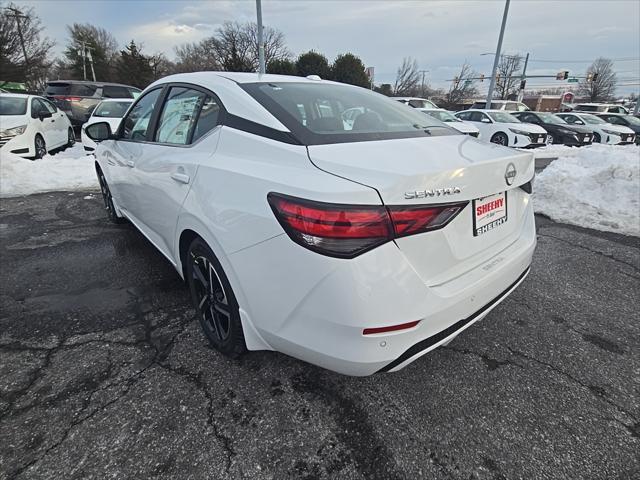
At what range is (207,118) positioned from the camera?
7.34 feet

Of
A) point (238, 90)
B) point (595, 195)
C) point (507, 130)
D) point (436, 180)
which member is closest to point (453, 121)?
point (507, 130)

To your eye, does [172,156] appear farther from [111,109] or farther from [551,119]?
[551,119]

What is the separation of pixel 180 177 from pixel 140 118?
1.46m

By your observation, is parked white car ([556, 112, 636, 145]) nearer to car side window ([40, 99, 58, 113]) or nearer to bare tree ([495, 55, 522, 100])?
car side window ([40, 99, 58, 113])

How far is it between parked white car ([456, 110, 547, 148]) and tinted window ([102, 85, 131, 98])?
14517mm

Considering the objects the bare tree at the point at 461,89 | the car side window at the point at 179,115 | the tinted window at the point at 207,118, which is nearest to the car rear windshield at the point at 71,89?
the car side window at the point at 179,115

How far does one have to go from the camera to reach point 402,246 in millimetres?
1465

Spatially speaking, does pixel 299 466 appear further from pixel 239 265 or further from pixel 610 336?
pixel 610 336

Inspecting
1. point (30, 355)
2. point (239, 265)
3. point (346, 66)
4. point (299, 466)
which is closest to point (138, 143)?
point (30, 355)

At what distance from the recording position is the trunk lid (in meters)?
1.47

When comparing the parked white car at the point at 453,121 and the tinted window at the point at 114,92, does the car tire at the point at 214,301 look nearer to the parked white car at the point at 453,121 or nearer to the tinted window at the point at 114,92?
the parked white car at the point at 453,121

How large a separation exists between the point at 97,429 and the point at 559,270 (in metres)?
3.99

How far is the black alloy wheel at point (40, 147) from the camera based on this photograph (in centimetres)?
831

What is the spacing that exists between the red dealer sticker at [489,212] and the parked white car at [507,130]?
13.2m
